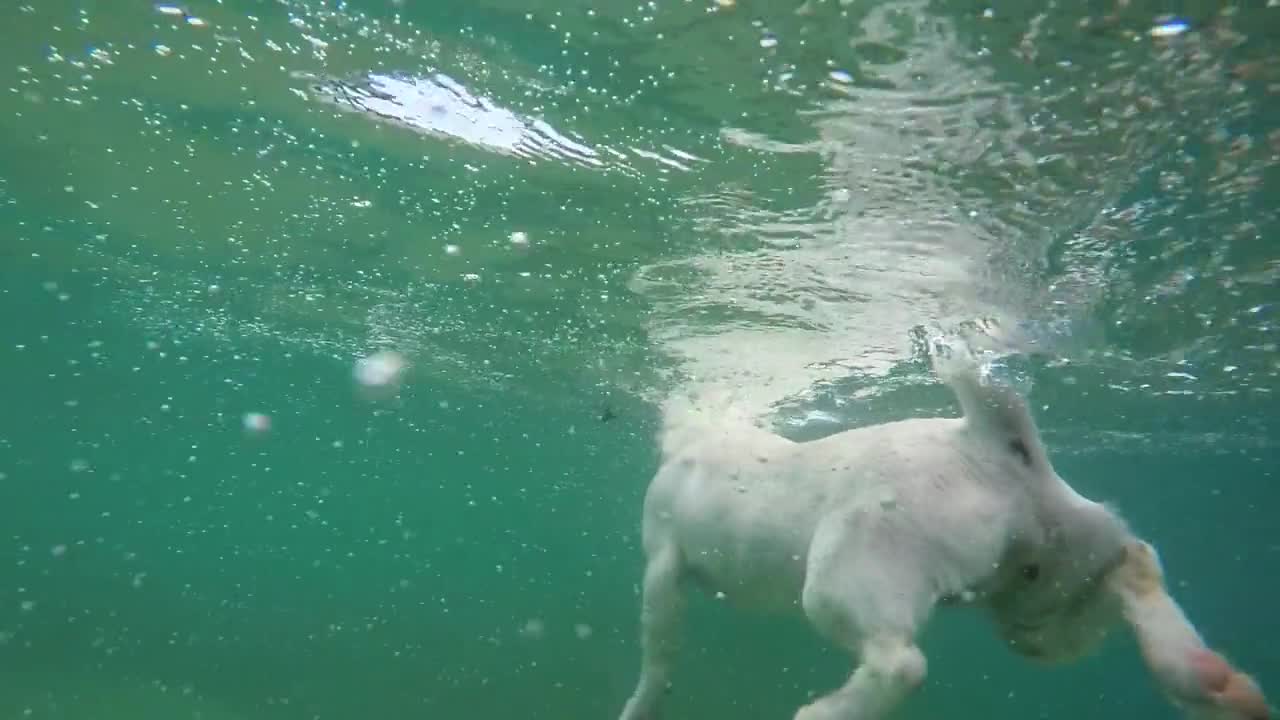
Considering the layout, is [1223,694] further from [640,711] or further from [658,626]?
[640,711]

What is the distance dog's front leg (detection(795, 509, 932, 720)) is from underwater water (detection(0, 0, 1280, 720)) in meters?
1.47

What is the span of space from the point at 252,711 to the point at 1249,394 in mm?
21941

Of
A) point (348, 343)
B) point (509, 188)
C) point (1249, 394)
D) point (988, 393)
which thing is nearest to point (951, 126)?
point (988, 393)

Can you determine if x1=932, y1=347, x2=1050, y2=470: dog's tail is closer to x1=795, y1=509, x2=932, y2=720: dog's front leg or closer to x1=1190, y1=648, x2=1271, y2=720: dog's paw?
x1=795, y1=509, x2=932, y2=720: dog's front leg

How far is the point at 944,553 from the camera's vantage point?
4.20m

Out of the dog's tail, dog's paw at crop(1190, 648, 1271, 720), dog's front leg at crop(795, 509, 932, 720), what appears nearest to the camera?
dog's paw at crop(1190, 648, 1271, 720)

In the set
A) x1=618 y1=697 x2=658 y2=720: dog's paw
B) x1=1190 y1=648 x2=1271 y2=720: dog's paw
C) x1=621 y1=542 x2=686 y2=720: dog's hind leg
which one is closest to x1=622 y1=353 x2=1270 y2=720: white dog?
x1=1190 y1=648 x2=1271 y2=720: dog's paw

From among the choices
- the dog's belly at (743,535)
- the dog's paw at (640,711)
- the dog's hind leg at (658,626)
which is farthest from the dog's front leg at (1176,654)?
the dog's paw at (640,711)

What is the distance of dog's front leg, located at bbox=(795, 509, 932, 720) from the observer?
3.69 meters

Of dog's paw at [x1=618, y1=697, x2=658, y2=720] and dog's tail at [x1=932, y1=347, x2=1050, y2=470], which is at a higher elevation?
dog's tail at [x1=932, y1=347, x2=1050, y2=470]

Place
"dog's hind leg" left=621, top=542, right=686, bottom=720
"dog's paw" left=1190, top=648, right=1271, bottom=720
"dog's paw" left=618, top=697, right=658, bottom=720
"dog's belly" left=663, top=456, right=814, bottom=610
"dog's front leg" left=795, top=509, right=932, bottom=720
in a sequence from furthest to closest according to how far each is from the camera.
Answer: "dog's paw" left=618, top=697, right=658, bottom=720 → "dog's hind leg" left=621, top=542, right=686, bottom=720 → "dog's belly" left=663, top=456, right=814, bottom=610 → "dog's front leg" left=795, top=509, right=932, bottom=720 → "dog's paw" left=1190, top=648, right=1271, bottom=720

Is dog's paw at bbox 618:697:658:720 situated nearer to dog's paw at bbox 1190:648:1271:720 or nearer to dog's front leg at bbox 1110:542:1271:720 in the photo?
dog's front leg at bbox 1110:542:1271:720

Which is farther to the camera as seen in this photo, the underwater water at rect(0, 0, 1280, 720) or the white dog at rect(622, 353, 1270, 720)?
the underwater water at rect(0, 0, 1280, 720)

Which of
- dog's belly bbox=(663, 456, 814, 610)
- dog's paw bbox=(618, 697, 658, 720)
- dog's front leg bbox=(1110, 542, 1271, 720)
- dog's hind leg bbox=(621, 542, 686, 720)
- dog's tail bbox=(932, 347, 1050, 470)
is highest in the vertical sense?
dog's tail bbox=(932, 347, 1050, 470)
